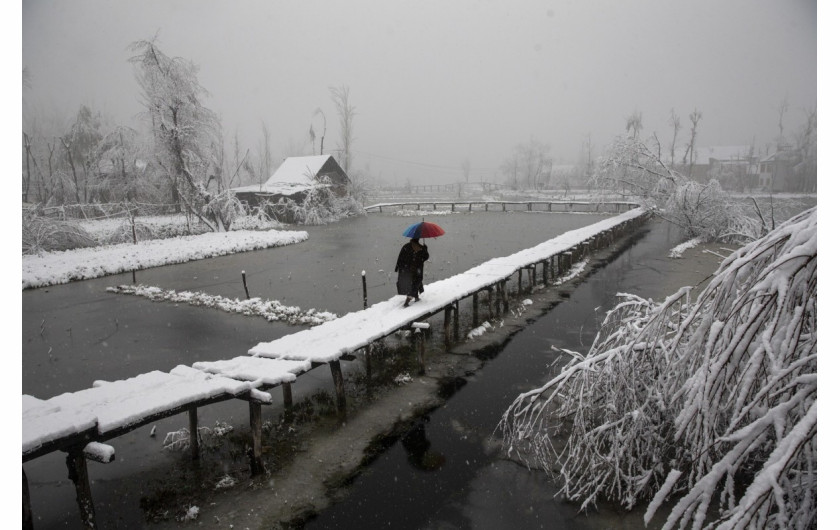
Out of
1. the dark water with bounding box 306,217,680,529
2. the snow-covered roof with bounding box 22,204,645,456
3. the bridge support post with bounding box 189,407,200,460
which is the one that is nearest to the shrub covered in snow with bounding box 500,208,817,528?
the dark water with bounding box 306,217,680,529

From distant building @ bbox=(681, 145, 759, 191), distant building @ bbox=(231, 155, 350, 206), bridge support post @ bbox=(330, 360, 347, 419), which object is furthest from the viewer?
distant building @ bbox=(681, 145, 759, 191)

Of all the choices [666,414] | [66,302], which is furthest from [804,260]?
[66,302]

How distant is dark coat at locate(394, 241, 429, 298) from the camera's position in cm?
852

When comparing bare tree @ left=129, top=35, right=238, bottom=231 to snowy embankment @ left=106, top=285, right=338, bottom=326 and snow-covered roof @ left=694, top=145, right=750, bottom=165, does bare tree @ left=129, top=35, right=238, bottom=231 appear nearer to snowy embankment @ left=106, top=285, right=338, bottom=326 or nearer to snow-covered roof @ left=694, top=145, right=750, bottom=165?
snowy embankment @ left=106, top=285, right=338, bottom=326

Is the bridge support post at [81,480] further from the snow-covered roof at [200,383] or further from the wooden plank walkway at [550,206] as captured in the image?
the wooden plank walkway at [550,206]

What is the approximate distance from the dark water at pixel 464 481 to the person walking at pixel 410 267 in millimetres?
2071

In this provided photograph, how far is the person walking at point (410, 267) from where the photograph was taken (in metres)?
8.52

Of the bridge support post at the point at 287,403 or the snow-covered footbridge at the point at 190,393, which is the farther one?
the bridge support post at the point at 287,403

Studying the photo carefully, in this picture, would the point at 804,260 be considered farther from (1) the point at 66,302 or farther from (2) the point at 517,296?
(1) the point at 66,302

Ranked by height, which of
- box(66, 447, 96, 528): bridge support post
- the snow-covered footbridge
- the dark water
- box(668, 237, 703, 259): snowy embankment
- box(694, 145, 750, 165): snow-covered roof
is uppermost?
box(694, 145, 750, 165): snow-covered roof

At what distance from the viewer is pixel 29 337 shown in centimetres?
1065

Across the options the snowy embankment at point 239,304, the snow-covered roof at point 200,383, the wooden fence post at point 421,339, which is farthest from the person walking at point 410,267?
the snowy embankment at point 239,304

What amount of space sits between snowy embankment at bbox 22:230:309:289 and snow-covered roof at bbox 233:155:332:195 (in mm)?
11846

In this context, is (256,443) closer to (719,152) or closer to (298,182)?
(298,182)
